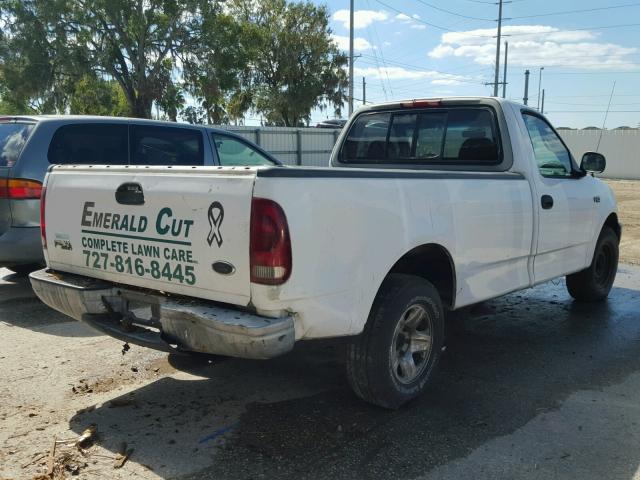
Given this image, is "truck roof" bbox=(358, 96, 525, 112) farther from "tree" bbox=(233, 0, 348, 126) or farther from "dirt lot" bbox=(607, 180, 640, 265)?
"tree" bbox=(233, 0, 348, 126)

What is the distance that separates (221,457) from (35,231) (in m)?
3.75

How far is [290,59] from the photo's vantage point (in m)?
44.2

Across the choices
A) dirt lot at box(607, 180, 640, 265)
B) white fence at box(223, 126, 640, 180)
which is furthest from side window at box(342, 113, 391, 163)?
white fence at box(223, 126, 640, 180)

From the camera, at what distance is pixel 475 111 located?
5.07m

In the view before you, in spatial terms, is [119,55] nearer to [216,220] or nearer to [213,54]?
[213,54]

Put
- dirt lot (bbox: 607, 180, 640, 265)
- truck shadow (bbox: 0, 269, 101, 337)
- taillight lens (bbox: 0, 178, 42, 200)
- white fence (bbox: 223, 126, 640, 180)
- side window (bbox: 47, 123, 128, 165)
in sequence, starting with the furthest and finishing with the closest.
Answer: white fence (bbox: 223, 126, 640, 180) → dirt lot (bbox: 607, 180, 640, 265) → side window (bbox: 47, 123, 128, 165) → taillight lens (bbox: 0, 178, 42, 200) → truck shadow (bbox: 0, 269, 101, 337)

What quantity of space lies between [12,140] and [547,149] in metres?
5.17

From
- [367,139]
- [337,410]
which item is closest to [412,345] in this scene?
[337,410]

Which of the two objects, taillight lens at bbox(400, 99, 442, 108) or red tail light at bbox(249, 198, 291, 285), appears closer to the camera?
red tail light at bbox(249, 198, 291, 285)

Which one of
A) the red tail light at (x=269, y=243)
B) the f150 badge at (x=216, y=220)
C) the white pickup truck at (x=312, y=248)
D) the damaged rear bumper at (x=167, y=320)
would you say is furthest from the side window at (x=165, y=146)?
the red tail light at (x=269, y=243)

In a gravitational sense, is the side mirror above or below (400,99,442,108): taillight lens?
below

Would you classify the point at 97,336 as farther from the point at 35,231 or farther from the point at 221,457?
the point at 221,457

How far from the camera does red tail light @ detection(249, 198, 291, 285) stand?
2.93 m

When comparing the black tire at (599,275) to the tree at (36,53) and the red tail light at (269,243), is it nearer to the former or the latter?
the red tail light at (269,243)
